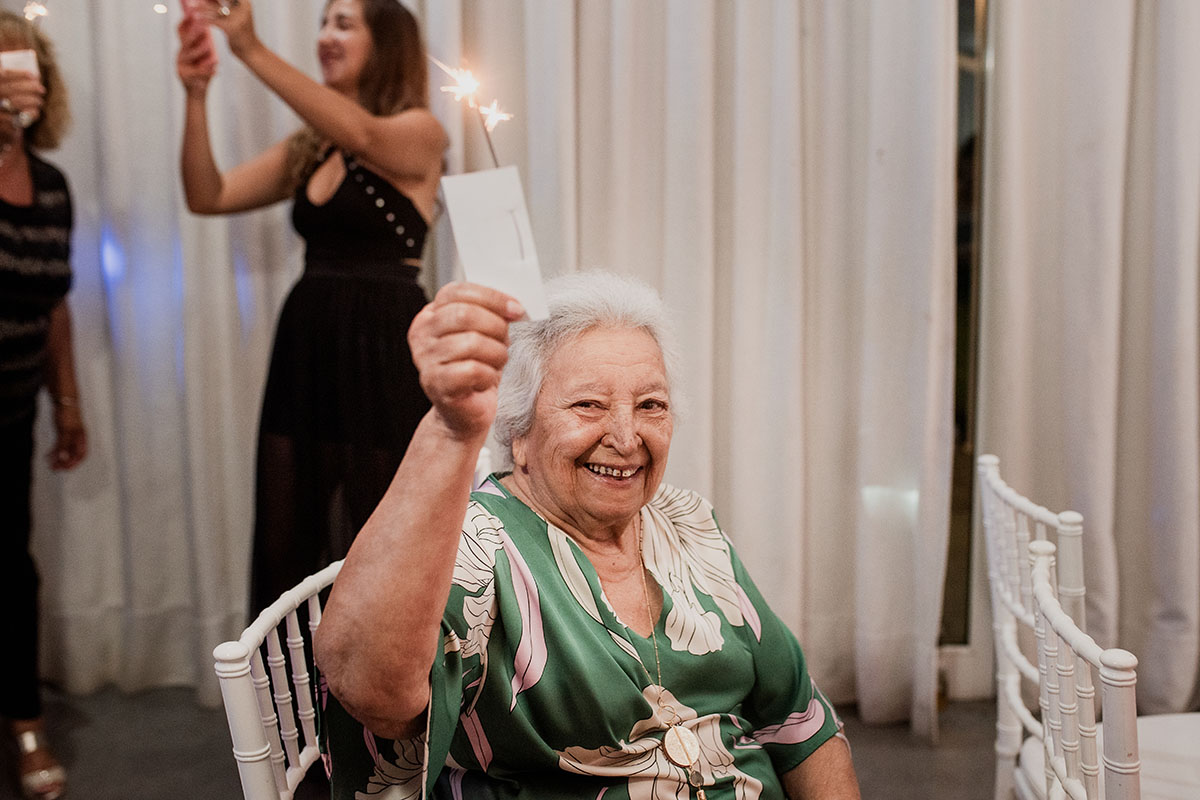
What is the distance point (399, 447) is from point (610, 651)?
3.32 feet

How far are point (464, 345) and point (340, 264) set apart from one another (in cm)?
134

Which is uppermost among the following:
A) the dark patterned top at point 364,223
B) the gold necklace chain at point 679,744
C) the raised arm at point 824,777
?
the dark patterned top at point 364,223

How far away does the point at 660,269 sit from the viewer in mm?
2340

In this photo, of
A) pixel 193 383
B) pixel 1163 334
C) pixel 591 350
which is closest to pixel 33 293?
pixel 193 383

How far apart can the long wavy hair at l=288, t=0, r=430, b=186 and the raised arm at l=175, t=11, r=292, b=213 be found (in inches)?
12.1

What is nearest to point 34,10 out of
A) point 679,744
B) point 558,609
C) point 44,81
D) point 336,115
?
point 44,81

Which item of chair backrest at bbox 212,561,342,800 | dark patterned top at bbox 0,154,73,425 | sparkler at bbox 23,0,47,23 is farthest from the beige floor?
sparkler at bbox 23,0,47,23

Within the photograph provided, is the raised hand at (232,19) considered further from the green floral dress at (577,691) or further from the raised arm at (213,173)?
the green floral dress at (577,691)

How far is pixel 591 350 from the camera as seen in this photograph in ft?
4.25

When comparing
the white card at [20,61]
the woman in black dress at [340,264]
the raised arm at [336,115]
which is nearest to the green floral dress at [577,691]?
the woman in black dress at [340,264]

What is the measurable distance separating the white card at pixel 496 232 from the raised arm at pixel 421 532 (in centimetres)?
2

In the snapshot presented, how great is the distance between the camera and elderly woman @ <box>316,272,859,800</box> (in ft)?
2.72

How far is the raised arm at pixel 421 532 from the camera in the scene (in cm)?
76

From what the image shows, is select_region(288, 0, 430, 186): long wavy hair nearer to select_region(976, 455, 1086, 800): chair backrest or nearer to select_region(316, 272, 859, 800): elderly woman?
select_region(316, 272, 859, 800): elderly woman
